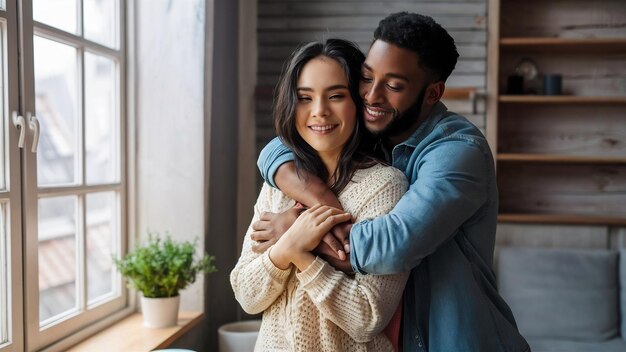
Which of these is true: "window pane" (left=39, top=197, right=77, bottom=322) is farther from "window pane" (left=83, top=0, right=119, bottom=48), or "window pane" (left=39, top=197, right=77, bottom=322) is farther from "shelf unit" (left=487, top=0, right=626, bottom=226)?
"shelf unit" (left=487, top=0, right=626, bottom=226)

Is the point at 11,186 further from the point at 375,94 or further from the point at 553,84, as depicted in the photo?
the point at 553,84

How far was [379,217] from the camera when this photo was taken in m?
1.31

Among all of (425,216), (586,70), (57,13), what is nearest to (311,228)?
(425,216)

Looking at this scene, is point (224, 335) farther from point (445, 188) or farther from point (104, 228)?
point (445, 188)

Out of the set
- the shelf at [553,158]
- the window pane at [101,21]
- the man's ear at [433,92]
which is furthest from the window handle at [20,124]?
the shelf at [553,158]

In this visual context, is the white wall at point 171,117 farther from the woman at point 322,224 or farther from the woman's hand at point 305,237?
the woman's hand at point 305,237

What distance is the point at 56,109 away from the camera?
85.0 inches

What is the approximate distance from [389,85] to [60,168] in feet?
4.20

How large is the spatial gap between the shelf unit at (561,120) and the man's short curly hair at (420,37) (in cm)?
188

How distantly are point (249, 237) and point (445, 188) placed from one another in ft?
1.62

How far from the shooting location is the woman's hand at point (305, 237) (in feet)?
4.45

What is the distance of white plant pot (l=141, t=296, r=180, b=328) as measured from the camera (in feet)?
7.70

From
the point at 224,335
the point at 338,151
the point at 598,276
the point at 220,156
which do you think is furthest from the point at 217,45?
the point at 598,276

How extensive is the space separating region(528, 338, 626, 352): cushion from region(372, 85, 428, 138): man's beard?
1.81 metres
